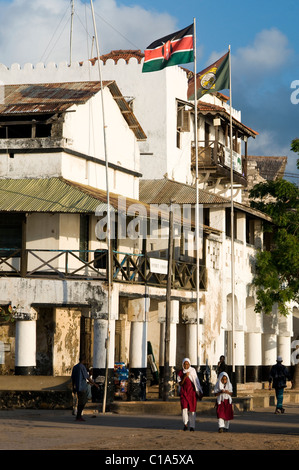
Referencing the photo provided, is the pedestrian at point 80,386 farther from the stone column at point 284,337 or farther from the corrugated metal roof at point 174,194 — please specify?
the stone column at point 284,337

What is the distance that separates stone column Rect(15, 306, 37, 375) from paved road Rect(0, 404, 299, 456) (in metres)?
2.82

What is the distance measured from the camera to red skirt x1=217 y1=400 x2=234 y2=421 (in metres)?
21.1

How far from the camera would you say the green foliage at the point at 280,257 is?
40.6 meters

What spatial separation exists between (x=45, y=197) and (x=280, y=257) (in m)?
14.3

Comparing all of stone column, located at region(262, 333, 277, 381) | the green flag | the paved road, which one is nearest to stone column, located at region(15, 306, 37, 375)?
the paved road

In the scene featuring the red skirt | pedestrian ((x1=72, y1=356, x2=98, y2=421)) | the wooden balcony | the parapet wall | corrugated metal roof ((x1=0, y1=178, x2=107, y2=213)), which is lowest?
the red skirt

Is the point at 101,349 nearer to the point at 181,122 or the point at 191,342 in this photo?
the point at 191,342

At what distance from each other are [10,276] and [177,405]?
6.12 meters

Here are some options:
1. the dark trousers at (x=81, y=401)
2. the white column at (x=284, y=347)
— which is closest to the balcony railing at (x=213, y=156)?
the white column at (x=284, y=347)

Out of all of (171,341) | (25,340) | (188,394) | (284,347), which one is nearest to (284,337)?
(284,347)

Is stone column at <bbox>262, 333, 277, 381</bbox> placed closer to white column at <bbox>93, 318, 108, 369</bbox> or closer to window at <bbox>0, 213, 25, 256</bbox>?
window at <bbox>0, 213, 25, 256</bbox>

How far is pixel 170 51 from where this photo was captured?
32.3m

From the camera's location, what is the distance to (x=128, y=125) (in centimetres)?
3656
